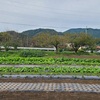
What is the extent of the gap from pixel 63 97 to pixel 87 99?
0.65 metres

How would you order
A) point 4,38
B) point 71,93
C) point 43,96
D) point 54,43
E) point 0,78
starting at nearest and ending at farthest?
point 43,96 → point 71,93 → point 0,78 → point 54,43 → point 4,38

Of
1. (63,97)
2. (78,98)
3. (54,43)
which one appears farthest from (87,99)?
(54,43)

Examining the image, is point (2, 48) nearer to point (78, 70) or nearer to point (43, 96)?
point (78, 70)

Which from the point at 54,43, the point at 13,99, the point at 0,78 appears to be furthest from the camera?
the point at 54,43

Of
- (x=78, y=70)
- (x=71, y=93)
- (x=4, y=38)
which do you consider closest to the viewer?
(x=71, y=93)

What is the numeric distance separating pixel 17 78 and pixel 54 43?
3793 cm

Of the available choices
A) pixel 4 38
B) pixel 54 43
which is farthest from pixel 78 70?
pixel 4 38

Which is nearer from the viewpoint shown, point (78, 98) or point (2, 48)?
point (78, 98)

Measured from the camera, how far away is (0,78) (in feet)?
34.6

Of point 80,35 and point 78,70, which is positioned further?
point 80,35

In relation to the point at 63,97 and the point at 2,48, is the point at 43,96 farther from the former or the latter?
the point at 2,48

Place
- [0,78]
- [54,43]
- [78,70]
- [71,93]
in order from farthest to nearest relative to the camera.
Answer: [54,43] → [78,70] → [0,78] → [71,93]

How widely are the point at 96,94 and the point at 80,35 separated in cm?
4342

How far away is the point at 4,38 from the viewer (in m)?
54.4
